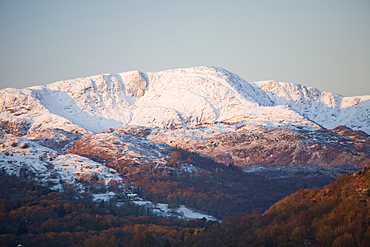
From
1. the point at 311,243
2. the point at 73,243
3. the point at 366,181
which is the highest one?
the point at 366,181

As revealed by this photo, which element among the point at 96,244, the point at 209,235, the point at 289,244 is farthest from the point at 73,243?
the point at 289,244

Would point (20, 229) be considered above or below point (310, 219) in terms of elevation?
below

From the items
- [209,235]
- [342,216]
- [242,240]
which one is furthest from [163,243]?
[342,216]

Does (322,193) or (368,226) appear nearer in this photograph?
(368,226)

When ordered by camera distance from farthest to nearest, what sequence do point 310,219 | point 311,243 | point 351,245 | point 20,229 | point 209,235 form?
point 20,229
point 209,235
point 310,219
point 311,243
point 351,245

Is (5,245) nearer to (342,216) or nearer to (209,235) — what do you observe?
(209,235)

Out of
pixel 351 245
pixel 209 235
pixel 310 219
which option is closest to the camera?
pixel 351 245
